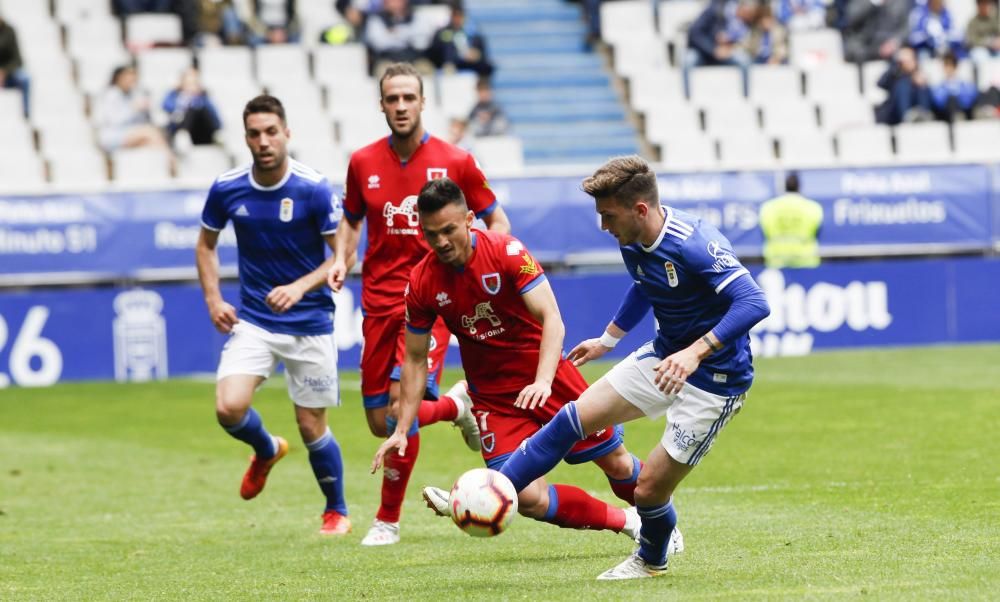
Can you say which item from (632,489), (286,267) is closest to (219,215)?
(286,267)

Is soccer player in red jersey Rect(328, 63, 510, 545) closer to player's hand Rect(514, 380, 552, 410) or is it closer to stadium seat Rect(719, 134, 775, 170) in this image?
player's hand Rect(514, 380, 552, 410)

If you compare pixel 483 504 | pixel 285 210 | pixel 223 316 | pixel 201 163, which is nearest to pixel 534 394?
pixel 483 504

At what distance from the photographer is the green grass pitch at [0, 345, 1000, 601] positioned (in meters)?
7.59

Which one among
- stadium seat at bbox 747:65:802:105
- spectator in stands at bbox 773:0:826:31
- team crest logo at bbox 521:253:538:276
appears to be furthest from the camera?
spectator in stands at bbox 773:0:826:31

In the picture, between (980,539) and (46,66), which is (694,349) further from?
(46,66)

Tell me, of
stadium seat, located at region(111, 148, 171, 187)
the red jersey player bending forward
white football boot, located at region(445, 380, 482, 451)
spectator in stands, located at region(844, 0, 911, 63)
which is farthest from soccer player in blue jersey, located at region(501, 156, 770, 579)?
spectator in stands, located at region(844, 0, 911, 63)

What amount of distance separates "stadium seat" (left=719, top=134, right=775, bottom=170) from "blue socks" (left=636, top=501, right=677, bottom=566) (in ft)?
58.2

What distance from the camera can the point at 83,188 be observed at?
69.2ft

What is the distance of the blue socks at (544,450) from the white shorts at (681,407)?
30 cm

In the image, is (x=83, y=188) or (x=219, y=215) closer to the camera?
(x=219, y=215)

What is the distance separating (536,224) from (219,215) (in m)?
12.0

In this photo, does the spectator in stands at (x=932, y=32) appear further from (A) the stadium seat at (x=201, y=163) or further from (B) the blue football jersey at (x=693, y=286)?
(B) the blue football jersey at (x=693, y=286)

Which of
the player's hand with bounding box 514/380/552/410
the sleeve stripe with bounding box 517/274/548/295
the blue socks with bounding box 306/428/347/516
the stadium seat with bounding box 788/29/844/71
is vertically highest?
the stadium seat with bounding box 788/29/844/71

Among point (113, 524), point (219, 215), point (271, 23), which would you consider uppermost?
point (271, 23)
